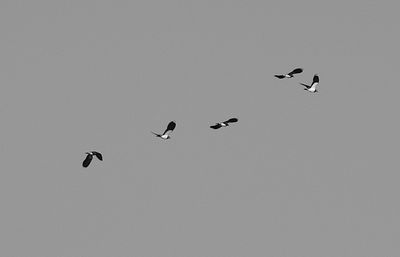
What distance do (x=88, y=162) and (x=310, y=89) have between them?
23.1 meters

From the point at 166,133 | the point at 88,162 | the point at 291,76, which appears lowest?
the point at 88,162

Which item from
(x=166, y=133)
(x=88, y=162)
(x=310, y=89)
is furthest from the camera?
(x=310, y=89)

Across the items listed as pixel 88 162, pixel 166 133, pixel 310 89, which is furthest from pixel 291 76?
pixel 88 162

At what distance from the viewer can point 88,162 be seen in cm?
7044

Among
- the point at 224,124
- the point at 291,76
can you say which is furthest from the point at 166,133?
the point at 291,76

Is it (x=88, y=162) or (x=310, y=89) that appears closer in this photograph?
(x=88, y=162)

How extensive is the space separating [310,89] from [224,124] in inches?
414

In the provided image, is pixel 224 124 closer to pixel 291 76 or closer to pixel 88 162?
pixel 291 76

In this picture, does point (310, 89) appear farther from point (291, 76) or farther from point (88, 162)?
point (88, 162)

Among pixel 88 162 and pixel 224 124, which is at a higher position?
pixel 224 124

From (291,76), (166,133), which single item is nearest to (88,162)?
(166,133)

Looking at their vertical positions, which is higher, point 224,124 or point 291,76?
point 291,76

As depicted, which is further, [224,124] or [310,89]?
[310,89]

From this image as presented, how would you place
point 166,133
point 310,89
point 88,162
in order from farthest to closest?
point 310,89
point 166,133
point 88,162
